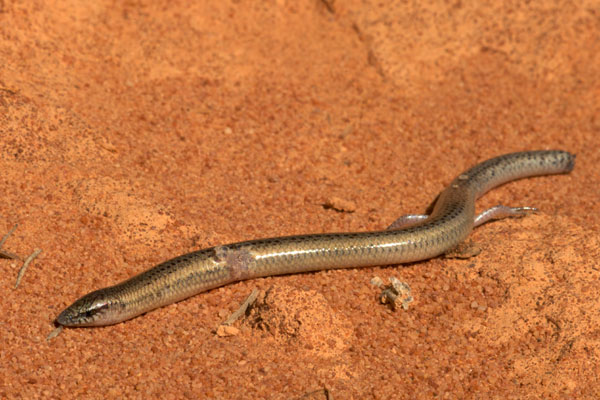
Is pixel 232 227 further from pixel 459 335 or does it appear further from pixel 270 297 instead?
pixel 459 335

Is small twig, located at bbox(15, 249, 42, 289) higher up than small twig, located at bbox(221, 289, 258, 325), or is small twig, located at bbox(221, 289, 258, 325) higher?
small twig, located at bbox(221, 289, 258, 325)

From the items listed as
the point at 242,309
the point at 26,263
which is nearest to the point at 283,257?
the point at 242,309

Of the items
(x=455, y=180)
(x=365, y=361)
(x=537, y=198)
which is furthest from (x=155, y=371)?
(x=537, y=198)

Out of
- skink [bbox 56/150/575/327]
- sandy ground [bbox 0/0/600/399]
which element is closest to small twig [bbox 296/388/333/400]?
sandy ground [bbox 0/0/600/399]

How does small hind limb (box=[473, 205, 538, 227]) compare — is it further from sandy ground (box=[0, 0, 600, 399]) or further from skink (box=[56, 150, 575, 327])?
sandy ground (box=[0, 0, 600, 399])

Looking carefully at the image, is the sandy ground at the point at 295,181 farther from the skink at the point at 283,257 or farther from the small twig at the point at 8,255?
the skink at the point at 283,257

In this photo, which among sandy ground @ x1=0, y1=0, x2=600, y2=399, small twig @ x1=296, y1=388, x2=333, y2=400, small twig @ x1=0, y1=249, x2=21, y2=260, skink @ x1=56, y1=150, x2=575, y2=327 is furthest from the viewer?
small twig @ x1=0, y1=249, x2=21, y2=260

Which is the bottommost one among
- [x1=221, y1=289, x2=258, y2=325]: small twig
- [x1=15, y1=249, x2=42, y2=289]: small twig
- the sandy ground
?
[x1=15, y1=249, x2=42, y2=289]: small twig

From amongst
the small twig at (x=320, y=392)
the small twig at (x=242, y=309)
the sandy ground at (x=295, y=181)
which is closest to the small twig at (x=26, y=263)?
the sandy ground at (x=295, y=181)
